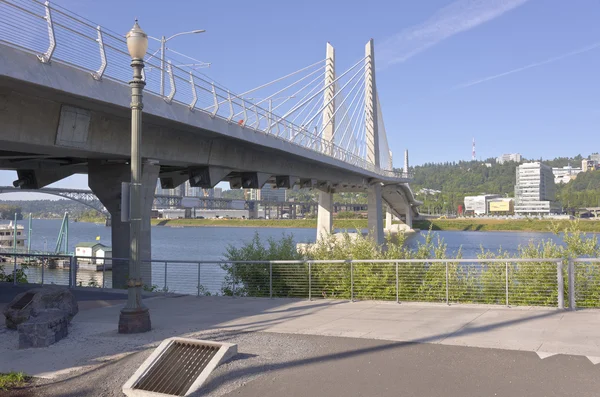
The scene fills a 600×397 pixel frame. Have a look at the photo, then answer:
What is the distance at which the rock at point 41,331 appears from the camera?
330 inches

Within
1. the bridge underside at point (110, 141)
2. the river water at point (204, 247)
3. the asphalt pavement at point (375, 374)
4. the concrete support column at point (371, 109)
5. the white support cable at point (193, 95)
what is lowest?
the river water at point (204, 247)

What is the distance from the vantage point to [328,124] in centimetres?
4562

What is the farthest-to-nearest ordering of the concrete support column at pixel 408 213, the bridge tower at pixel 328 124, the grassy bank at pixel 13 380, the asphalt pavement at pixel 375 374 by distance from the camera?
the concrete support column at pixel 408 213 → the bridge tower at pixel 328 124 → the grassy bank at pixel 13 380 → the asphalt pavement at pixel 375 374

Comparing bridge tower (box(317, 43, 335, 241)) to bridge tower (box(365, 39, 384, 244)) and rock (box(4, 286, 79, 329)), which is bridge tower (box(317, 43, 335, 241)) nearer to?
bridge tower (box(365, 39, 384, 244))

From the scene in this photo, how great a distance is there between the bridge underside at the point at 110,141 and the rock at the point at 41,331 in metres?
5.05

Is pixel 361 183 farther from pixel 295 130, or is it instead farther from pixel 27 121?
→ pixel 27 121

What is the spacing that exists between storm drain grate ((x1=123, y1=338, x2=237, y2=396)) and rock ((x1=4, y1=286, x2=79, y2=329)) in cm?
299

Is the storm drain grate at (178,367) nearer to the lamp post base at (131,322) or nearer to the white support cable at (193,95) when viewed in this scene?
the lamp post base at (131,322)

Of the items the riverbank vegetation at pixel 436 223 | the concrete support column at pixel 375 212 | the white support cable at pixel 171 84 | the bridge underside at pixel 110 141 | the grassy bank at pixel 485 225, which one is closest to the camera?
the bridge underside at pixel 110 141

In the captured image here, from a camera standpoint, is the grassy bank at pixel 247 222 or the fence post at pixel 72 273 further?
the grassy bank at pixel 247 222

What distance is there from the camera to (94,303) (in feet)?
43.3

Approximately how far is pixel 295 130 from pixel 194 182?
678cm

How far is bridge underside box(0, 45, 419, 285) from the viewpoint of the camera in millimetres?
12586

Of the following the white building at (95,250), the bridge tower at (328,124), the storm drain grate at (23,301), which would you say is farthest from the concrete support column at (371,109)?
the storm drain grate at (23,301)
